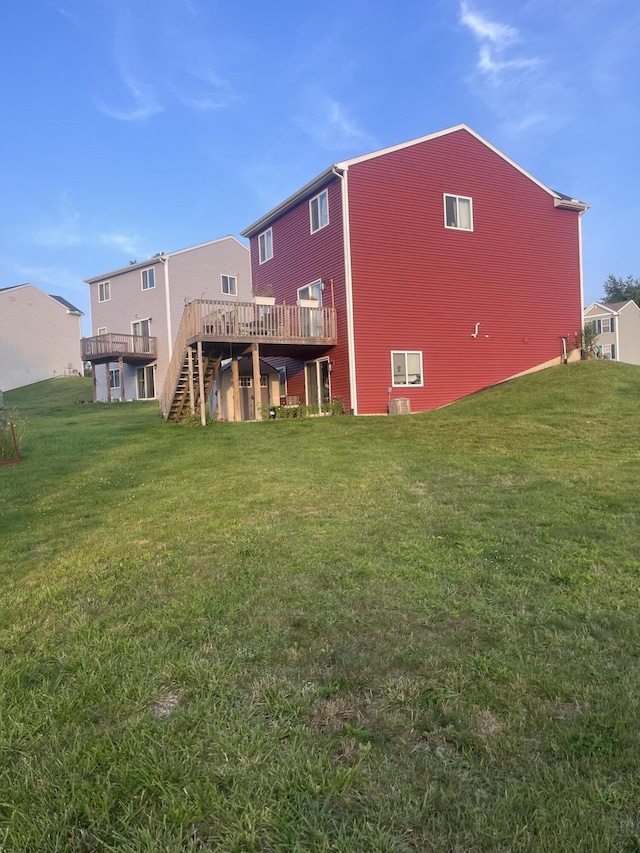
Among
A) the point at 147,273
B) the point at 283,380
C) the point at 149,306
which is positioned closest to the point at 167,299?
the point at 149,306

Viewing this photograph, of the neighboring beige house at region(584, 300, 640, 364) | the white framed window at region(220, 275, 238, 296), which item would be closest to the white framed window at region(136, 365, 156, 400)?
the white framed window at region(220, 275, 238, 296)

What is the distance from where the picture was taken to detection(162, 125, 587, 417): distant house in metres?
17.2

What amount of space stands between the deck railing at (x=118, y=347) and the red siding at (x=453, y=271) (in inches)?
487

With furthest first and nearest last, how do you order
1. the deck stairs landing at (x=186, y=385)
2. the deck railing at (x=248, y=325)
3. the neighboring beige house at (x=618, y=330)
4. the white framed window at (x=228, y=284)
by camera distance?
the neighboring beige house at (x=618, y=330) → the white framed window at (x=228, y=284) → the deck stairs landing at (x=186, y=385) → the deck railing at (x=248, y=325)

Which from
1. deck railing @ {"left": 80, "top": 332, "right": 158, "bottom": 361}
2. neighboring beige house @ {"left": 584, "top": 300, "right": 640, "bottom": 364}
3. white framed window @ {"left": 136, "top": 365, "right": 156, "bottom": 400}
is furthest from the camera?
neighboring beige house @ {"left": 584, "top": 300, "right": 640, "bottom": 364}

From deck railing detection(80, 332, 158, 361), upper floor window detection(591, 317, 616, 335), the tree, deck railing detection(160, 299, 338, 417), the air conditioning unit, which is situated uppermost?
the tree

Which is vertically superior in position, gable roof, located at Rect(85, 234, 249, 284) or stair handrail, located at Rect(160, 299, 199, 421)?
gable roof, located at Rect(85, 234, 249, 284)

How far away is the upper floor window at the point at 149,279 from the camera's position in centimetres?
2995

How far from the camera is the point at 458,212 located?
1894 cm

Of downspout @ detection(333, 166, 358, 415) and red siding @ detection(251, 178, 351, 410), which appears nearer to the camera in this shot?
downspout @ detection(333, 166, 358, 415)

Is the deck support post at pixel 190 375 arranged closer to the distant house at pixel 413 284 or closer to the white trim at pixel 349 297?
the distant house at pixel 413 284

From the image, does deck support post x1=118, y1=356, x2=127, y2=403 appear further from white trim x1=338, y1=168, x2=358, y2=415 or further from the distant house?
white trim x1=338, y1=168, x2=358, y2=415

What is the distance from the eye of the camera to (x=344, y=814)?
1.77m

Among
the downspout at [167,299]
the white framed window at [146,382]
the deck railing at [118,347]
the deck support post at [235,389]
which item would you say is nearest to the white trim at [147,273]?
the downspout at [167,299]
